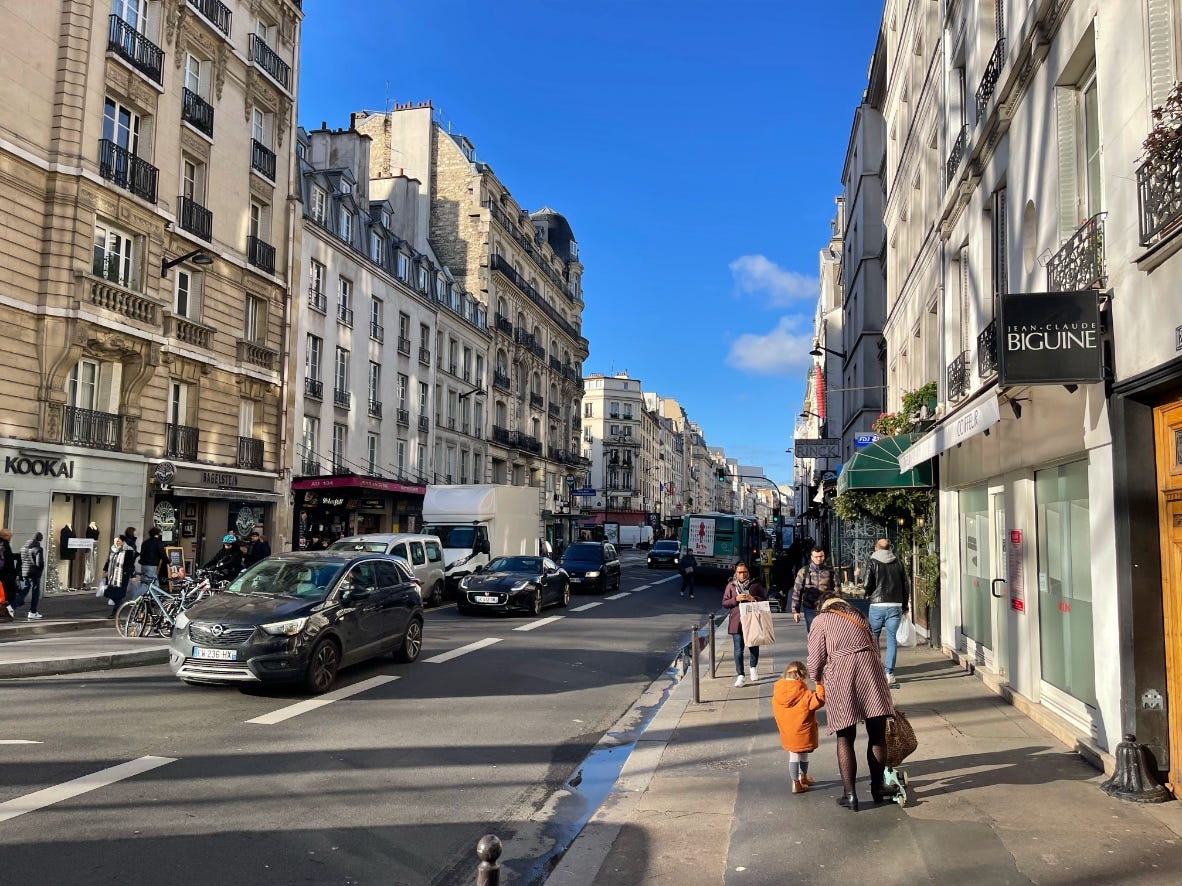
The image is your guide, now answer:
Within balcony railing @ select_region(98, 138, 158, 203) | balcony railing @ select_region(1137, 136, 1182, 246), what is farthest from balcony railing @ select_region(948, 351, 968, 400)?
balcony railing @ select_region(98, 138, 158, 203)

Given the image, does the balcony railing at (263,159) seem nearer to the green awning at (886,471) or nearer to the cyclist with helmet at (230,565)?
the cyclist with helmet at (230,565)

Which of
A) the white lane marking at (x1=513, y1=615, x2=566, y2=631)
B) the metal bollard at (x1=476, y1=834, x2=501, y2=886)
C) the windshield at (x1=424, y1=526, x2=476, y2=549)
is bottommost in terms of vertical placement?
the white lane marking at (x1=513, y1=615, x2=566, y2=631)

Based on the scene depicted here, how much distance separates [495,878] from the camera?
323 centimetres

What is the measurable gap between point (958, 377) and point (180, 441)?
2003cm

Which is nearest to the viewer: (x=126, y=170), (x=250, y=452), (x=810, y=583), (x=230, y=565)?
(x=810, y=583)

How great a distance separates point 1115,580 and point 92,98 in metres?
22.7

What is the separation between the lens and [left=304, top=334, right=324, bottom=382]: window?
31.2m

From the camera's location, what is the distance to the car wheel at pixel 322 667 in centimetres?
988

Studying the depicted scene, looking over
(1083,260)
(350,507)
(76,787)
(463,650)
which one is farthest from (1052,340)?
(350,507)

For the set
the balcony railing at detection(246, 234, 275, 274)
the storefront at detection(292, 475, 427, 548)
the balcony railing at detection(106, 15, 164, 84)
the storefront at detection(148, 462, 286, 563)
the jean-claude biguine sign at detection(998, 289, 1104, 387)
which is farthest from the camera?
the storefront at detection(292, 475, 427, 548)

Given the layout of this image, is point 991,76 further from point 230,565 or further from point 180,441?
point 180,441

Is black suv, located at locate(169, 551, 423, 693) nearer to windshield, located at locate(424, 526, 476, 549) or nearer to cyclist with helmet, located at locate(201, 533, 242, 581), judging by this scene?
cyclist with helmet, located at locate(201, 533, 242, 581)

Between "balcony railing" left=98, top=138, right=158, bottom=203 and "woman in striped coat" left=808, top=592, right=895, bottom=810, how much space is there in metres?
21.1

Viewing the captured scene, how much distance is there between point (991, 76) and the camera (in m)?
10.2
